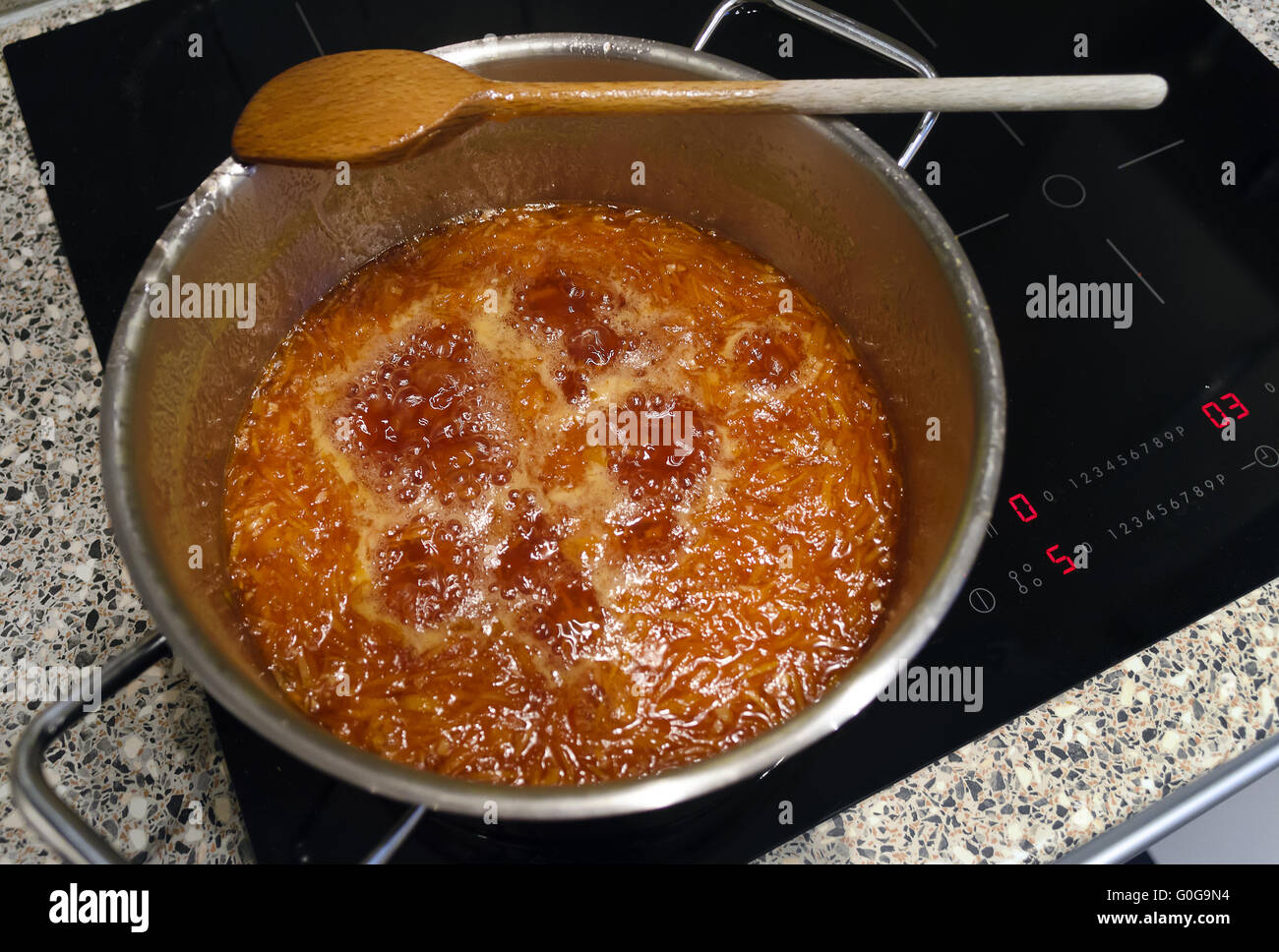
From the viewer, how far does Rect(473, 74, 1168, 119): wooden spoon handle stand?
1.48 meters

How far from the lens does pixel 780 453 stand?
1780 millimetres

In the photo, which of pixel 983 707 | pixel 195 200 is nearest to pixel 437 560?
pixel 195 200

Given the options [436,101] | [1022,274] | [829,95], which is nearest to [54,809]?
[436,101]

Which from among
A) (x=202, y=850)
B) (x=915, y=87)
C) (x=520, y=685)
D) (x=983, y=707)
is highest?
(x=915, y=87)

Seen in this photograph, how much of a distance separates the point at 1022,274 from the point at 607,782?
148 centimetres

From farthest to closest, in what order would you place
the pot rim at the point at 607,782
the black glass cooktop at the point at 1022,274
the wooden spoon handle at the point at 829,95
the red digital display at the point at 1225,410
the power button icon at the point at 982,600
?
the red digital display at the point at 1225,410
the power button icon at the point at 982,600
the black glass cooktop at the point at 1022,274
the wooden spoon handle at the point at 829,95
the pot rim at the point at 607,782

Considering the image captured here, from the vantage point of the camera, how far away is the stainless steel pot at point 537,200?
124cm

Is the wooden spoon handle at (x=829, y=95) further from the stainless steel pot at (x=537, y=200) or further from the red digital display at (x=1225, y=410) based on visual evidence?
the red digital display at (x=1225, y=410)

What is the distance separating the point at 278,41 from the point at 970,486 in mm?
2040

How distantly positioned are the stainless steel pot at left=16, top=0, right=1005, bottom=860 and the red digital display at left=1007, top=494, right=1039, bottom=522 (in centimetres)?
22

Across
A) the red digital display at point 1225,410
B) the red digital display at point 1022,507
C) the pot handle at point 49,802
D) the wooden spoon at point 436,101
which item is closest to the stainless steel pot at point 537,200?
the pot handle at point 49,802

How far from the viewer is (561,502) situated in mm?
1737

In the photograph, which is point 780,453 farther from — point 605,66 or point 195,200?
point 195,200

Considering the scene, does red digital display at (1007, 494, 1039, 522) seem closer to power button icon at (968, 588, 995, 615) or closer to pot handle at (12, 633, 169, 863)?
power button icon at (968, 588, 995, 615)
